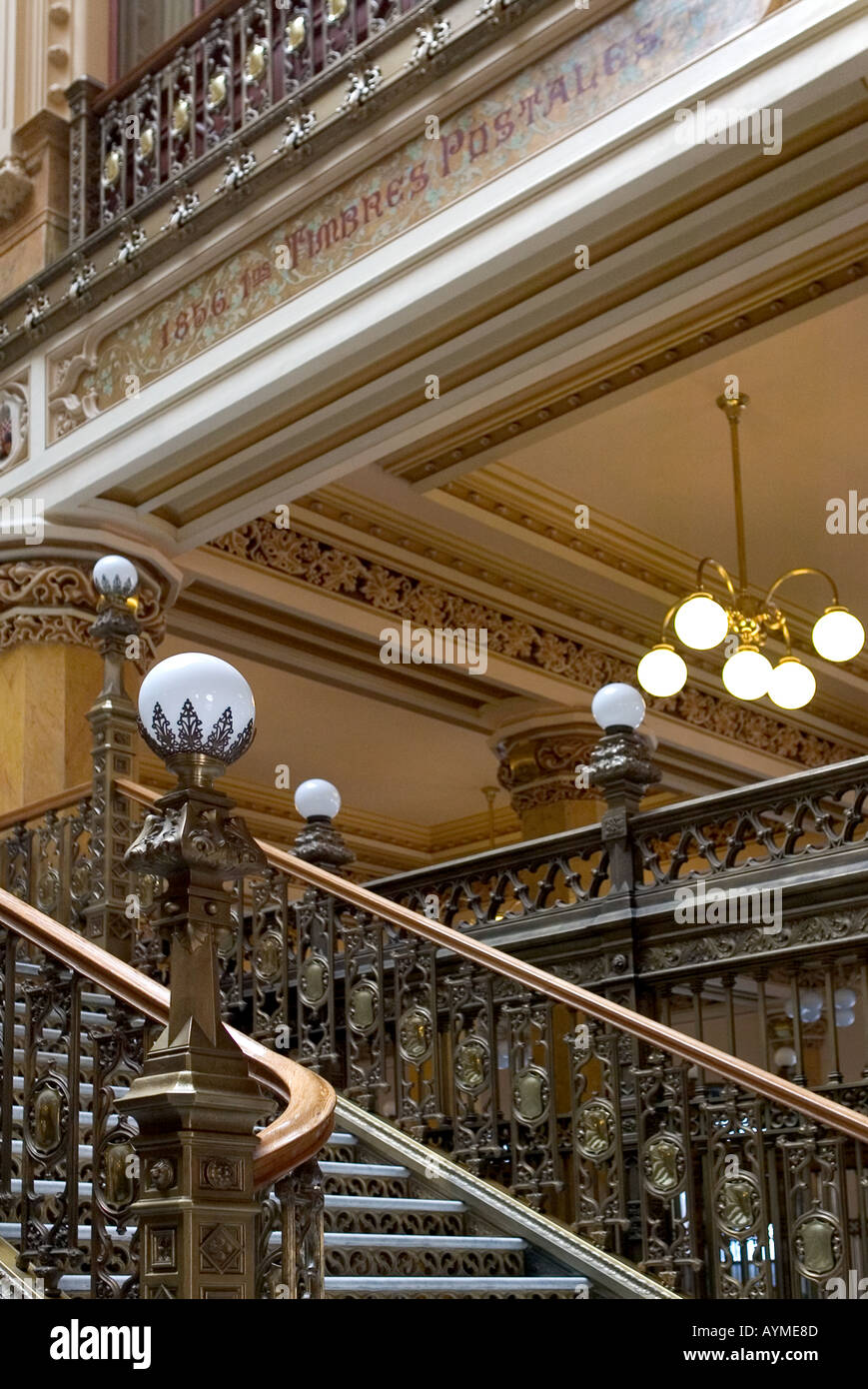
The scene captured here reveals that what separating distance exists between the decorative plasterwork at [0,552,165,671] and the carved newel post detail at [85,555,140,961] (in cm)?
169

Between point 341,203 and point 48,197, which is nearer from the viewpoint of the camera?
point 341,203

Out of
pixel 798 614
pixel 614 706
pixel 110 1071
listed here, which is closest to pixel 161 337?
pixel 614 706

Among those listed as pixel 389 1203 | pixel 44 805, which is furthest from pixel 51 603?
pixel 389 1203

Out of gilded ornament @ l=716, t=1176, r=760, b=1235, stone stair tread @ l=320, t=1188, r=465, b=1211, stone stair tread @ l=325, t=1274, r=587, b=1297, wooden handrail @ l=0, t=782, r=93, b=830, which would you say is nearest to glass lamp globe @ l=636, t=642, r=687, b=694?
wooden handrail @ l=0, t=782, r=93, b=830

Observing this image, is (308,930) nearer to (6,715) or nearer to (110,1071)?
(6,715)

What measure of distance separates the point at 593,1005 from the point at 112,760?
2693mm

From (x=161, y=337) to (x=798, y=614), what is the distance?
499 centimetres

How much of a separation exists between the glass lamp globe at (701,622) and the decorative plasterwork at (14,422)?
3908mm

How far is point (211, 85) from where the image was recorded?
30.3ft

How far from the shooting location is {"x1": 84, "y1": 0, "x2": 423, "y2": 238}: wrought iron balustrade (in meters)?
8.48

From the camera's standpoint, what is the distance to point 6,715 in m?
9.35

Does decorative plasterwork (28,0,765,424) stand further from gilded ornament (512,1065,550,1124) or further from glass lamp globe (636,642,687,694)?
gilded ornament (512,1065,550,1124)

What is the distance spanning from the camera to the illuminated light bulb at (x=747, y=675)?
8.41 meters

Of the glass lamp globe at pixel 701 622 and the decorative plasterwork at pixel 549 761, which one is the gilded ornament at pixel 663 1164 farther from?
the decorative plasterwork at pixel 549 761
